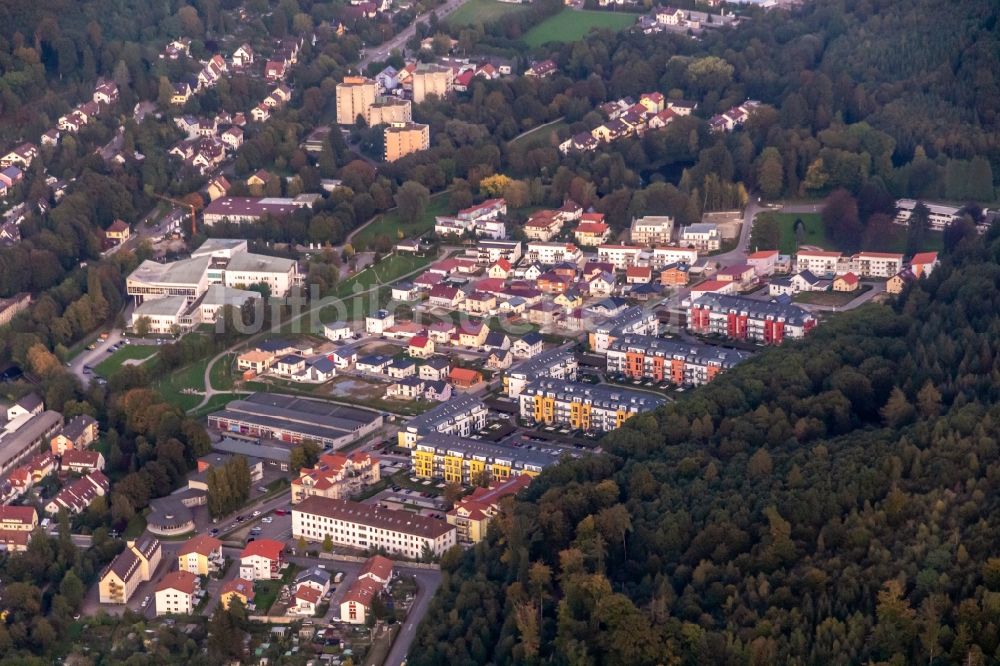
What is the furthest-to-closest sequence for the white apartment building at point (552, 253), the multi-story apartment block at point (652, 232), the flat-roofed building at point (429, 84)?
1. the flat-roofed building at point (429, 84)
2. the multi-story apartment block at point (652, 232)
3. the white apartment building at point (552, 253)

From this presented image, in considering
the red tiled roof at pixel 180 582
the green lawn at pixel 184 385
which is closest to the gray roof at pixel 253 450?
the green lawn at pixel 184 385

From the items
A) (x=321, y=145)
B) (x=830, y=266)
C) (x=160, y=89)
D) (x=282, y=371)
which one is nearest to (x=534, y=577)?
(x=282, y=371)

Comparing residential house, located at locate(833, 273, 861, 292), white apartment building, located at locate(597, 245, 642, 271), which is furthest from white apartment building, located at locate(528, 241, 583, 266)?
residential house, located at locate(833, 273, 861, 292)

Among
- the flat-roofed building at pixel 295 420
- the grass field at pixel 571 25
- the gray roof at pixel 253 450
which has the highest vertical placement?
the grass field at pixel 571 25

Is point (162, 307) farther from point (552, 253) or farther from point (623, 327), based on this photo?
point (623, 327)

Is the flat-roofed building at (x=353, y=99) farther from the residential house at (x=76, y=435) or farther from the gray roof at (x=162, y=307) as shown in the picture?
the residential house at (x=76, y=435)

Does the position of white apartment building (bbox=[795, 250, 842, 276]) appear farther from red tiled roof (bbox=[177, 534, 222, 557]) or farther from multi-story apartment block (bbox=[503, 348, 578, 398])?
red tiled roof (bbox=[177, 534, 222, 557])

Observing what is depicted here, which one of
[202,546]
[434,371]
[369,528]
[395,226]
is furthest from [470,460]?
[395,226]
